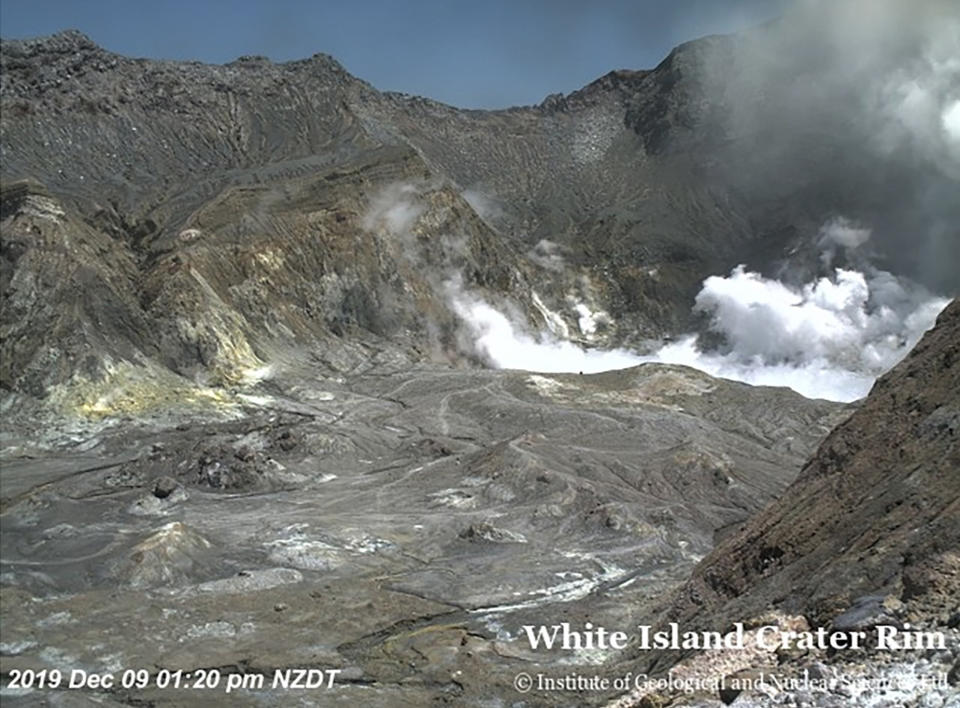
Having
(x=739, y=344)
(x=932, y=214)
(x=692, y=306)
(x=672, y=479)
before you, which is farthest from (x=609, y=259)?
(x=672, y=479)

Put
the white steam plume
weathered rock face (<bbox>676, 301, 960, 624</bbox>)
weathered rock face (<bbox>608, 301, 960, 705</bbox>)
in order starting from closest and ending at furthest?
weathered rock face (<bbox>608, 301, 960, 705</bbox>) < weathered rock face (<bbox>676, 301, 960, 624</bbox>) < the white steam plume

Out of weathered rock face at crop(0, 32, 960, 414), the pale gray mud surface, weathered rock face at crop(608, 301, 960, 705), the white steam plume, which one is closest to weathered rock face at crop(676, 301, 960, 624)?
weathered rock face at crop(608, 301, 960, 705)

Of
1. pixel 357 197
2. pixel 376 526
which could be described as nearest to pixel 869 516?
pixel 376 526

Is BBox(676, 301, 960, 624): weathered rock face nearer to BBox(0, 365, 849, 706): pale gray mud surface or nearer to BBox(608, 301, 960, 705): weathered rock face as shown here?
BBox(608, 301, 960, 705): weathered rock face

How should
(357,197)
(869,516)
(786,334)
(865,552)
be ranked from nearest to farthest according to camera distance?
(865,552) → (869,516) → (357,197) → (786,334)

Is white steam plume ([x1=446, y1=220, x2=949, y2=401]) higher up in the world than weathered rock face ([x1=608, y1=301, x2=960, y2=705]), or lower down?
higher up

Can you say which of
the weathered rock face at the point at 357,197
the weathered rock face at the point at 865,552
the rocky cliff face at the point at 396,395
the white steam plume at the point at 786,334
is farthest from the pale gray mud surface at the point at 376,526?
the white steam plume at the point at 786,334

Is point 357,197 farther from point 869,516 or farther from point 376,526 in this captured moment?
point 869,516

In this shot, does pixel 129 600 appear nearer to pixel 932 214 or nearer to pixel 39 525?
pixel 39 525

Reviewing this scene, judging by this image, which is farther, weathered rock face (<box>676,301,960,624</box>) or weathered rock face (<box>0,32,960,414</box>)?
weathered rock face (<box>0,32,960,414</box>)
